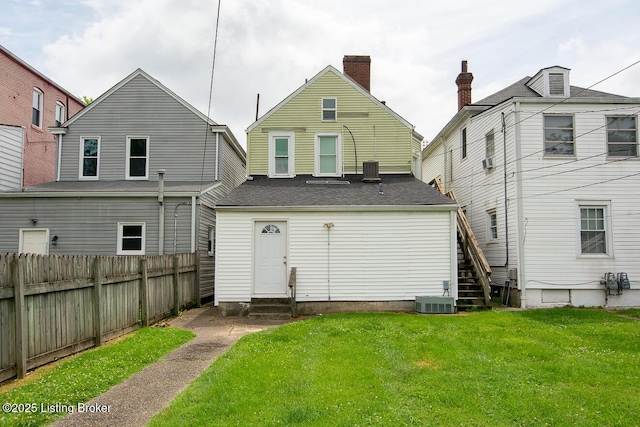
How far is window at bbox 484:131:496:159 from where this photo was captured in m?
16.9

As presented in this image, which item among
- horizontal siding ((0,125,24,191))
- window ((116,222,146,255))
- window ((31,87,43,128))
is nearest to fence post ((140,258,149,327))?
window ((116,222,146,255))

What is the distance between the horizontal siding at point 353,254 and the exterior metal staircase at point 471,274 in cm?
140

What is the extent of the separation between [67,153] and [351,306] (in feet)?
42.6

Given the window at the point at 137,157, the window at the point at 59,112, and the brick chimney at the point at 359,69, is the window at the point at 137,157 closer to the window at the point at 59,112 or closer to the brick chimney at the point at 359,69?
the brick chimney at the point at 359,69

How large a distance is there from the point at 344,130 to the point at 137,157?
8201mm

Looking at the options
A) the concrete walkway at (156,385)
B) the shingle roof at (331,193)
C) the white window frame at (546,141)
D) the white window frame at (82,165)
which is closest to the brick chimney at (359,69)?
the shingle roof at (331,193)

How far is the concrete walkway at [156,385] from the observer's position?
5395mm

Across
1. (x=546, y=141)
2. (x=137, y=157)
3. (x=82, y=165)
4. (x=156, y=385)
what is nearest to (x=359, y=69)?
(x=546, y=141)

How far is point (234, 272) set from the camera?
46.3ft

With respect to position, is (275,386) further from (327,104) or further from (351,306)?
(327,104)

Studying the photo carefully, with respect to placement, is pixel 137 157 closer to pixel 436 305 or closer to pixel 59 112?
pixel 59 112

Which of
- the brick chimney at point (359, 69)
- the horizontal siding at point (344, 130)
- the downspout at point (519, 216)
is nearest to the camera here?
the downspout at point (519, 216)

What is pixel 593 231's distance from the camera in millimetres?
14992

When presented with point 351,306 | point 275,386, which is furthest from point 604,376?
point 351,306
